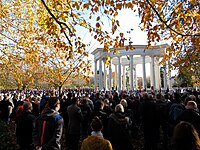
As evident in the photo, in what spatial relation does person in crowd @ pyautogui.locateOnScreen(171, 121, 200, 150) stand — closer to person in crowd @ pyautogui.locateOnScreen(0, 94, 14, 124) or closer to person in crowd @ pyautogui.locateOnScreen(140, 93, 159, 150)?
person in crowd @ pyautogui.locateOnScreen(140, 93, 159, 150)

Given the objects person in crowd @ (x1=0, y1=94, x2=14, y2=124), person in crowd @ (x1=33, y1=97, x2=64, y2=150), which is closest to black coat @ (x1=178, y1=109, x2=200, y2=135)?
person in crowd @ (x1=33, y1=97, x2=64, y2=150)

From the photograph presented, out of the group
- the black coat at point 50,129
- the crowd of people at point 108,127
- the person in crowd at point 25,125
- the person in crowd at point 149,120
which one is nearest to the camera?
the crowd of people at point 108,127

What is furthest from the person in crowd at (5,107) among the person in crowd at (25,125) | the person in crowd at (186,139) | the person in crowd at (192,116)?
the person in crowd at (186,139)

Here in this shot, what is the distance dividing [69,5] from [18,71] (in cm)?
467

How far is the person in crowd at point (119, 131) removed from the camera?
585 centimetres

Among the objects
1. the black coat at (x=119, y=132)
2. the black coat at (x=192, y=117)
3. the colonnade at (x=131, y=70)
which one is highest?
the colonnade at (x=131, y=70)

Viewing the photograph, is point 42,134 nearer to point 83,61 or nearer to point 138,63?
point 83,61

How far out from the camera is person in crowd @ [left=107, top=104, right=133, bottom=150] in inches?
230

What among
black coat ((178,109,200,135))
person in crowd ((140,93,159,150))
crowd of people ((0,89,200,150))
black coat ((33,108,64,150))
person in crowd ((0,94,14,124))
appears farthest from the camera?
person in crowd ((0,94,14,124))

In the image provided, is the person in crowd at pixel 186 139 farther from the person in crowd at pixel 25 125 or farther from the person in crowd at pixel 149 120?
the person in crowd at pixel 149 120

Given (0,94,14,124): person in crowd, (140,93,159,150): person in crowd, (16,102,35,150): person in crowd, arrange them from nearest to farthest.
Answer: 1. (16,102,35,150): person in crowd
2. (140,93,159,150): person in crowd
3. (0,94,14,124): person in crowd

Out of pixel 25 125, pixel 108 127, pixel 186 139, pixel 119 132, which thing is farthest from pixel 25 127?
pixel 186 139

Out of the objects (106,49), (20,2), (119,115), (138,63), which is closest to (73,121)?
(119,115)

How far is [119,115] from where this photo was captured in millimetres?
5980
